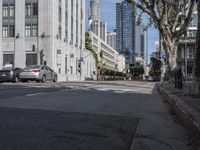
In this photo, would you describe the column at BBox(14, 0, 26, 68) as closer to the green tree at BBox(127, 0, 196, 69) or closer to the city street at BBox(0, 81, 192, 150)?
the green tree at BBox(127, 0, 196, 69)

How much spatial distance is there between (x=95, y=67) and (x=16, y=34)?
2179 inches

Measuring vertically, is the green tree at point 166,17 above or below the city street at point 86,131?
above

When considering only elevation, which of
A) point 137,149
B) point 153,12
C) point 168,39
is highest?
point 153,12

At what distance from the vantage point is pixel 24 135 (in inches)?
262

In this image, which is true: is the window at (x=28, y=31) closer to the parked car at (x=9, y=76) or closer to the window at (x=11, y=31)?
the window at (x=11, y=31)

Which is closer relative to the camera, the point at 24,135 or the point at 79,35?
the point at 24,135

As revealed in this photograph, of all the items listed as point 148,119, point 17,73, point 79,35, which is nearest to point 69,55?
point 79,35

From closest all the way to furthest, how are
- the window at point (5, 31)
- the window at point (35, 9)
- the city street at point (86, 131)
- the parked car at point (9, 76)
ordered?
the city street at point (86, 131)
the parked car at point (9, 76)
the window at point (35, 9)
the window at point (5, 31)

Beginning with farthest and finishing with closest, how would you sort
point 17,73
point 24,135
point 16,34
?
point 16,34, point 17,73, point 24,135

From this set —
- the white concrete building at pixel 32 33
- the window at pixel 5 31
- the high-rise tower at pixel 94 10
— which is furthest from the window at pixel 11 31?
the high-rise tower at pixel 94 10

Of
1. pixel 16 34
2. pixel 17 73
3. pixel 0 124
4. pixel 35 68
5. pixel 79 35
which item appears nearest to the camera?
pixel 0 124

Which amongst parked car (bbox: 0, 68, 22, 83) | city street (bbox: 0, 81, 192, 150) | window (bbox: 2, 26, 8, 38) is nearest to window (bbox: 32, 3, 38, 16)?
window (bbox: 2, 26, 8, 38)

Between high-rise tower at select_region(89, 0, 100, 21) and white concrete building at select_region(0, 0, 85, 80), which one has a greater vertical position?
high-rise tower at select_region(89, 0, 100, 21)

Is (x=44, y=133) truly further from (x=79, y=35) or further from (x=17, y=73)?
(x=79, y=35)
